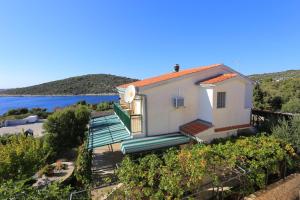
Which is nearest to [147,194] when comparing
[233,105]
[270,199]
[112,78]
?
[270,199]

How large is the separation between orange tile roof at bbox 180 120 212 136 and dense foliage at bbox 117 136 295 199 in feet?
12.1

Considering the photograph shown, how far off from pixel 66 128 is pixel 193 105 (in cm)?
1782

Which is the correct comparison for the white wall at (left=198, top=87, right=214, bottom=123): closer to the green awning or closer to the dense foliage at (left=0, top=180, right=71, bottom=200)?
the green awning

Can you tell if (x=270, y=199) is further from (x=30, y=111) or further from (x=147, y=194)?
(x=30, y=111)

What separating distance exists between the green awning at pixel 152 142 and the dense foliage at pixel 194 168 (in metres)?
3.53

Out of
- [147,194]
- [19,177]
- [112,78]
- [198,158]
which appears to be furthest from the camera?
[112,78]

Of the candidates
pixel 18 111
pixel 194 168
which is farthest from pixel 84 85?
pixel 194 168

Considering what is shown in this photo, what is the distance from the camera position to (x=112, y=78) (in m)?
184

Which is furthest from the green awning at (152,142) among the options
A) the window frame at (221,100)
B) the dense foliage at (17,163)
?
the dense foliage at (17,163)

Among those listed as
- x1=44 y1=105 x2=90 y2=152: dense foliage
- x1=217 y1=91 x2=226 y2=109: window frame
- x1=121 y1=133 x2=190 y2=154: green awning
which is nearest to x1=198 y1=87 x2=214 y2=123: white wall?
x1=217 y1=91 x2=226 y2=109: window frame

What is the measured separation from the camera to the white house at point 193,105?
17469 mm

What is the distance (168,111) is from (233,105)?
6.67 meters

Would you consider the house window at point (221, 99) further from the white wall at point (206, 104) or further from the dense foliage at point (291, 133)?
the dense foliage at point (291, 133)

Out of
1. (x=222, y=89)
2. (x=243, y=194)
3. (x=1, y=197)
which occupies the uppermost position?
(x=222, y=89)
